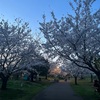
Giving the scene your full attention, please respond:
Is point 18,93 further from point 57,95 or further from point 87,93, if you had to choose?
point 87,93

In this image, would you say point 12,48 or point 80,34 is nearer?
point 80,34

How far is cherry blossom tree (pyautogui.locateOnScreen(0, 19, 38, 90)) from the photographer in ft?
75.7

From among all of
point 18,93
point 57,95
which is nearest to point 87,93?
point 57,95

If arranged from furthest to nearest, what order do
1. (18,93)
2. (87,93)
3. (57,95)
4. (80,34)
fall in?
(87,93)
(18,93)
(57,95)
(80,34)

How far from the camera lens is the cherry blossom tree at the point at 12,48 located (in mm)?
23078

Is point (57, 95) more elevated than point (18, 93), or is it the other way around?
point (18, 93)

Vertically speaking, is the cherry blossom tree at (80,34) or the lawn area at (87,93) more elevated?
the cherry blossom tree at (80,34)

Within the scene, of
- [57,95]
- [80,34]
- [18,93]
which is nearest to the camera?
[80,34]

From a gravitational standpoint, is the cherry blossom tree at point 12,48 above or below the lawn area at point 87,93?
above

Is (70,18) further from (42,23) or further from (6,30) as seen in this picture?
(6,30)

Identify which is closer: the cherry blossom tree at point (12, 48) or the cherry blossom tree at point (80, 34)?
the cherry blossom tree at point (80, 34)

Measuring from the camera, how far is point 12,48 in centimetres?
2441

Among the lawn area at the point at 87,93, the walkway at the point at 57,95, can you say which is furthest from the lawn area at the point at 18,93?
the lawn area at the point at 87,93

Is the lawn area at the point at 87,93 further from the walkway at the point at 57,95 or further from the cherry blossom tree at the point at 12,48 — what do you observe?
the cherry blossom tree at the point at 12,48
